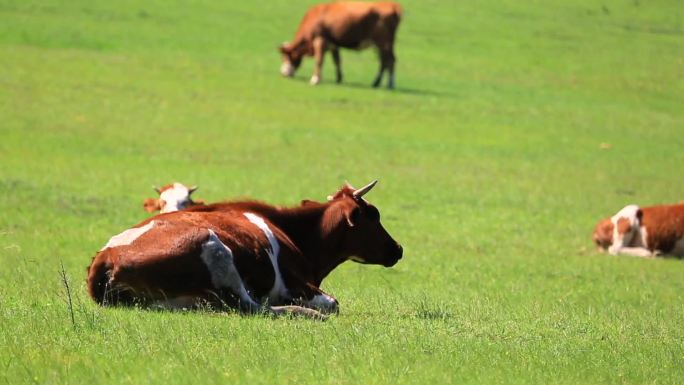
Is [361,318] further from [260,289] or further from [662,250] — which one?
[662,250]

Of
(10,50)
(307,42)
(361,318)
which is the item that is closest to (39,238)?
(361,318)

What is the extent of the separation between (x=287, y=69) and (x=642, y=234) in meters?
20.9

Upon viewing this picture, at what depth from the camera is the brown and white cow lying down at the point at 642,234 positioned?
69.6ft

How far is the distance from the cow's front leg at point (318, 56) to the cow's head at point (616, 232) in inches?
757

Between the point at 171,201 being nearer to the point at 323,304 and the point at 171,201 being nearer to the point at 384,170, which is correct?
the point at 323,304

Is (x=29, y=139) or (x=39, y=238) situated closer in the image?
(x=39, y=238)

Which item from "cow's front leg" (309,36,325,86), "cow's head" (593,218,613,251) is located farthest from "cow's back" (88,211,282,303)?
"cow's front leg" (309,36,325,86)

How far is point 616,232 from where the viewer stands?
21.3m

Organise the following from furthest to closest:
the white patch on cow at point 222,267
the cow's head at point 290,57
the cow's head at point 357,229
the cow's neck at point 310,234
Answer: the cow's head at point 290,57 < the cow's head at point 357,229 < the cow's neck at point 310,234 < the white patch on cow at point 222,267

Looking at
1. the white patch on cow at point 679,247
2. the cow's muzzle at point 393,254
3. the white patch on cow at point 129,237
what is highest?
the white patch on cow at point 129,237

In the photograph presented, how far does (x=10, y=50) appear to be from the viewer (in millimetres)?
38094

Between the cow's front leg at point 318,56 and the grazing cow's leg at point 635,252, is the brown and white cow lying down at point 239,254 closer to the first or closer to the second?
the grazing cow's leg at point 635,252

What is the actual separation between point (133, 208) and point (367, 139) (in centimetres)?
1120

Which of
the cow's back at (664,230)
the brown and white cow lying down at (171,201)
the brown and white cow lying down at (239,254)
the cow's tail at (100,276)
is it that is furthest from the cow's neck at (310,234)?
the cow's back at (664,230)
